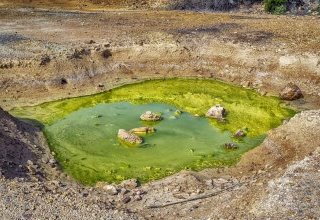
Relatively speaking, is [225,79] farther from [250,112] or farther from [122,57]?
[122,57]

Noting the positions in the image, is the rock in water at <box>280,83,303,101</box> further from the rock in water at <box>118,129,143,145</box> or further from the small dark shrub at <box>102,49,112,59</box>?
the small dark shrub at <box>102,49,112,59</box>

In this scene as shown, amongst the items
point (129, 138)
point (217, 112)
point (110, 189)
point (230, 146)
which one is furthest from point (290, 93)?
point (110, 189)

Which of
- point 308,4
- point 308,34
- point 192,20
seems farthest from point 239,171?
point 308,4

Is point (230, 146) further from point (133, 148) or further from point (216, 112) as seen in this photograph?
point (133, 148)

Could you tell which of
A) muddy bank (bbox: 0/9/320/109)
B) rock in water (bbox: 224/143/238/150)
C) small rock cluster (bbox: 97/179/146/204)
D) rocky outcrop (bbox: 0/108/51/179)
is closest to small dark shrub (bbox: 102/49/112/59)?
muddy bank (bbox: 0/9/320/109)

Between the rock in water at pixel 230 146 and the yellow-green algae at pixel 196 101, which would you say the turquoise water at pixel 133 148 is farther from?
the yellow-green algae at pixel 196 101

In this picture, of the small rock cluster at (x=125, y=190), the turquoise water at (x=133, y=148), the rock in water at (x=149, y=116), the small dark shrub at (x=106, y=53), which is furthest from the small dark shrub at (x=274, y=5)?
the small rock cluster at (x=125, y=190)

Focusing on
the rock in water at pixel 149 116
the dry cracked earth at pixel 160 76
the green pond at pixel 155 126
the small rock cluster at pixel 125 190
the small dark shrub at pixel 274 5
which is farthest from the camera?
the small dark shrub at pixel 274 5
